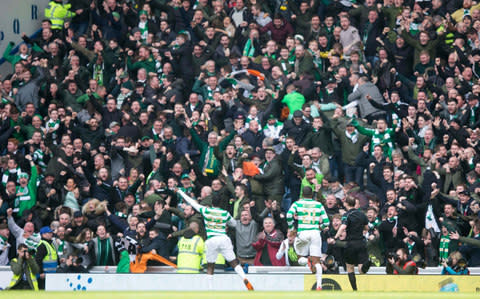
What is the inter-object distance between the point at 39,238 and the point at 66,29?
22.0 feet

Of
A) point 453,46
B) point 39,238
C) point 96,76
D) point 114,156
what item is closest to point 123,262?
point 39,238

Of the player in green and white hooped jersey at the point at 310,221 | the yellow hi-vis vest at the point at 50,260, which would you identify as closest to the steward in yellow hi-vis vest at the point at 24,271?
the yellow hi-vis vest at the point at 50,260

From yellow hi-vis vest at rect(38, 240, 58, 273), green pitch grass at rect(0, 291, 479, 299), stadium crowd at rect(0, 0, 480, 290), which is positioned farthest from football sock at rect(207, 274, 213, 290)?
yellow hi-vis vest at rect(38, 240, 58, 273)

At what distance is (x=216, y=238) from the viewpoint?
17.8 metres

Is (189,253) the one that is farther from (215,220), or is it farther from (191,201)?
(191,201)

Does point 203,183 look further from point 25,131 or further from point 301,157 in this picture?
point 25,131

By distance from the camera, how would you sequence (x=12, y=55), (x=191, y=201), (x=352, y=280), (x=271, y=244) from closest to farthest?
1. (x=352, y=280)
2. (x=191, y=201)
3. (x=271, y=244)
4. (x=12, y=55)

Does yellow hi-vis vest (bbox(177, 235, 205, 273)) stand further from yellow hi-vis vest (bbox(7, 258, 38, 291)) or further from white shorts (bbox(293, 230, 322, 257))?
yellow hi-vis vest (bbox(7, 258, 38, 291))

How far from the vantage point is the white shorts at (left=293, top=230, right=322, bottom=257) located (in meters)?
17.8

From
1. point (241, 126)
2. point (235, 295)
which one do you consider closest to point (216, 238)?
point (235, 295)

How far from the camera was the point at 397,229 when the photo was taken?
62.3 ft

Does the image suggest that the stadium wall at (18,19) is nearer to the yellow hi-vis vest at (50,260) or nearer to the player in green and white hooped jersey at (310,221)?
the yellow hi-vis vest at (50,260)

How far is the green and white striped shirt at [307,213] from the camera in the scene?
1784cm

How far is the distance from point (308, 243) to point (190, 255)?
6.55ft
